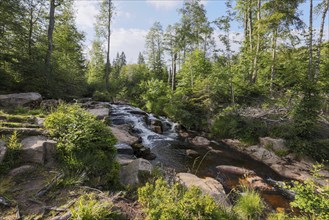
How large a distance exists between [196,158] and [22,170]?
4218 millimetres

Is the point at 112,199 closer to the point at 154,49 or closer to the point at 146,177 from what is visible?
the point at 146,177

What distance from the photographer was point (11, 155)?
395 cm

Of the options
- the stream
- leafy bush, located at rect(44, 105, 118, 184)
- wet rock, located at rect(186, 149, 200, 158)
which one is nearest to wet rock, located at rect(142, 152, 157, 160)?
the stream

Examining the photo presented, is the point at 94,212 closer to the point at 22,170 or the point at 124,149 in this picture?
the point at 22,170

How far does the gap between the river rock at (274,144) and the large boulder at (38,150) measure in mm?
9232

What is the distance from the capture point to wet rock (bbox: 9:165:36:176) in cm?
373

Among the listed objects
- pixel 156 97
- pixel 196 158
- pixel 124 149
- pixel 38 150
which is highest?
pixel 156 97

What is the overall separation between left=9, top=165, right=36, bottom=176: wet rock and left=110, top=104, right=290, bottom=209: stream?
13.3ft

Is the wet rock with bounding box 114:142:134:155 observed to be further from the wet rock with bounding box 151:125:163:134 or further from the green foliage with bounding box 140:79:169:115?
the green foliage with bounding box 140:79:169:115

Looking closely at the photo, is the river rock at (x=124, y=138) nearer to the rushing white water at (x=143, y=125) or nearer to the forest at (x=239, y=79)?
the rushing white water at (x=143, y=125)

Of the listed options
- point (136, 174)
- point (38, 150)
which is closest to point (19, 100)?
point (38, 150)

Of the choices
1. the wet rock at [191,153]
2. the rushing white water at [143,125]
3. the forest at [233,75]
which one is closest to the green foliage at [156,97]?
the forest at [233,75]

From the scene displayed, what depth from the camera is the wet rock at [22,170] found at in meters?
3.73

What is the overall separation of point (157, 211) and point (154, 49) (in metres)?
32.8
